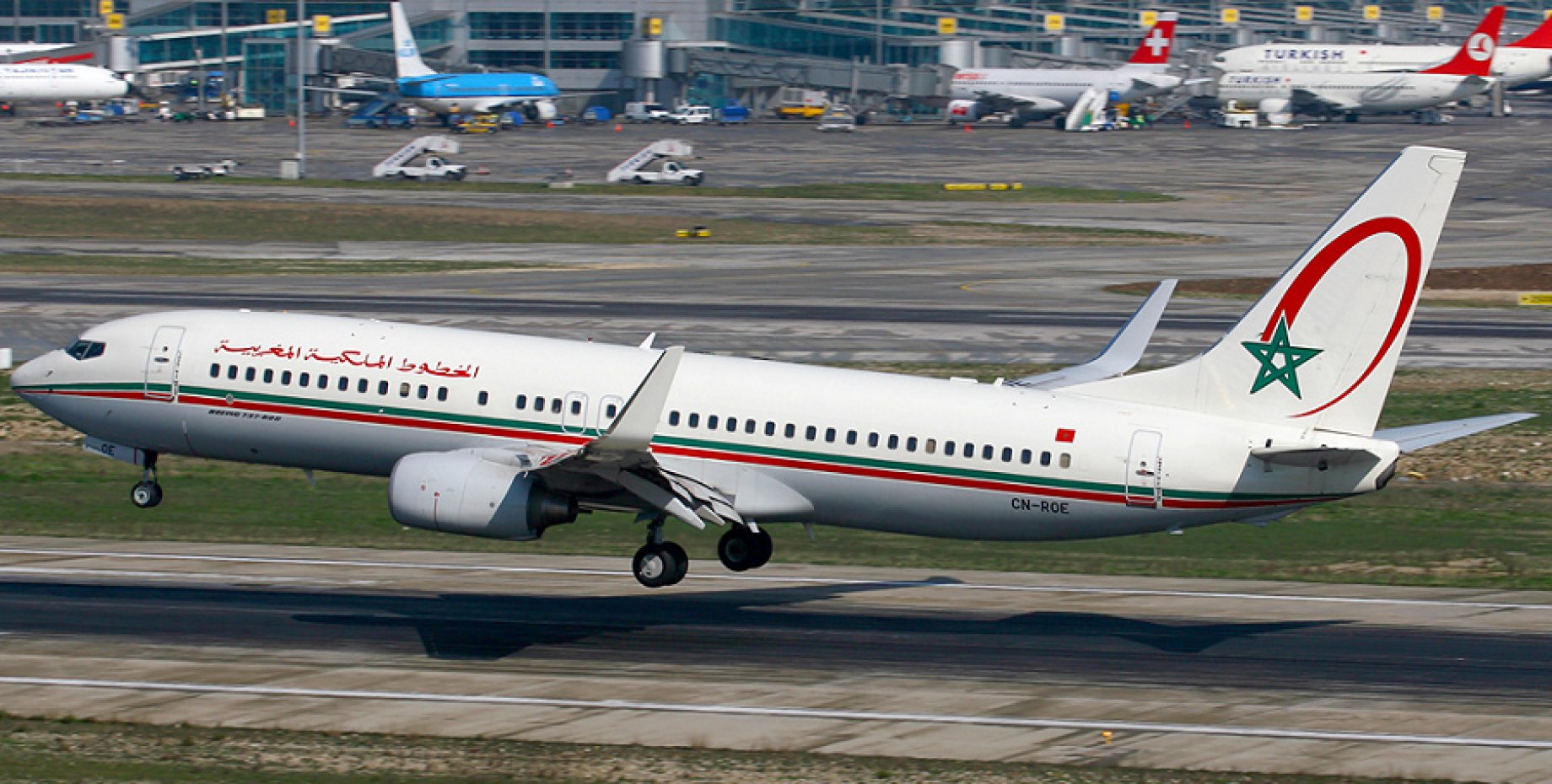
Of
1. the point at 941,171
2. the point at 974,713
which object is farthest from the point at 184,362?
the point at 941,171

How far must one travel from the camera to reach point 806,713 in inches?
1041

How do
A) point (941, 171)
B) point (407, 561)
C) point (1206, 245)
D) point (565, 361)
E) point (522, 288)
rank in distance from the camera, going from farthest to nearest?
point (941, 171) < point (1206, 245) < point (522, 288) < point (407, 561) < point (565, 361)

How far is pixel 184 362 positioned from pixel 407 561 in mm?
6052

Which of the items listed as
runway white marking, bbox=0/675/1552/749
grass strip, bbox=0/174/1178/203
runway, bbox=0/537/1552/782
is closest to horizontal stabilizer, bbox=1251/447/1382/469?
runway, bbox=0/537/1552/782

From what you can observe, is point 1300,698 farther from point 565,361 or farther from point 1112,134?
point 1112,134

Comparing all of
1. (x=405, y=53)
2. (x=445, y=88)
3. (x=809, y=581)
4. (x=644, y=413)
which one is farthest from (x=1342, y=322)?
(x=405, y=53)

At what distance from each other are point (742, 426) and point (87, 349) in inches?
571

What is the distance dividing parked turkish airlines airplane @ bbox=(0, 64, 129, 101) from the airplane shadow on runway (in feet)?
580

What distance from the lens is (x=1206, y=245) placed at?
324 ft

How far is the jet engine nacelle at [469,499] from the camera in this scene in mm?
31094

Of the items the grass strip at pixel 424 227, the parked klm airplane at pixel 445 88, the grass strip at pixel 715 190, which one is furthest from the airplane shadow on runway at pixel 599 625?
the parked klm airplane at pixel 445 88

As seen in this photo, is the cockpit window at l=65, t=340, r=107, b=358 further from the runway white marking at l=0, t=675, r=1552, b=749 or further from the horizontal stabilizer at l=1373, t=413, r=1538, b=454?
the horizontal stabilizer at l=1373, t=413, r=1538, b=454

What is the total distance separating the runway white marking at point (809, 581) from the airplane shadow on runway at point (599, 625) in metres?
1.79

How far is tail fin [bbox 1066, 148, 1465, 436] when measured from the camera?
30.2 m
